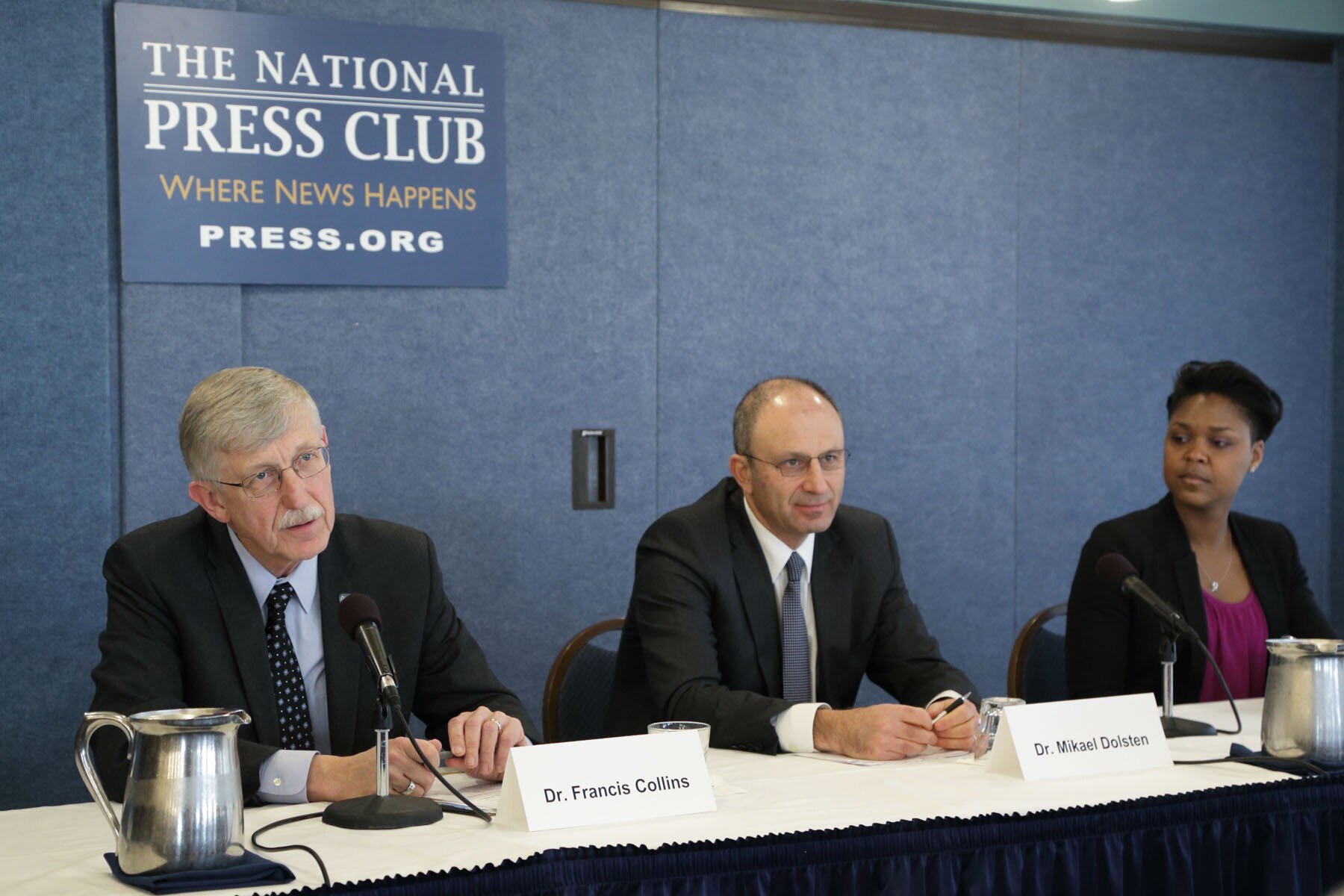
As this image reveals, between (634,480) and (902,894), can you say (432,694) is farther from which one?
(634,480)

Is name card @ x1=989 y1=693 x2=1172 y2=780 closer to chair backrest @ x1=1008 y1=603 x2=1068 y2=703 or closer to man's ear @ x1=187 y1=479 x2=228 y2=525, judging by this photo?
A: chair backrest @ x1=1008 y1=603 x2=1068 y2=703

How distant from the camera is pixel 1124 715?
222cm

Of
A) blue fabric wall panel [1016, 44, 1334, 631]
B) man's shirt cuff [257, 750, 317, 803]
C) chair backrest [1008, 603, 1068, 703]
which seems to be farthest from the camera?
blue fabric wall panel [1016, 44, 1334, 631]

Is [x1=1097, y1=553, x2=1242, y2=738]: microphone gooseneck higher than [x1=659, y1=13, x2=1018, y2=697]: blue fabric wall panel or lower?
lower

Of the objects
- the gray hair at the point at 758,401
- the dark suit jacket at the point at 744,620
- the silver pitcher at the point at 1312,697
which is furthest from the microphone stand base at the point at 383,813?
the silver pitcher at the point at 1312,697

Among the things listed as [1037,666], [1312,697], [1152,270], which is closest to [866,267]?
[1152,270]

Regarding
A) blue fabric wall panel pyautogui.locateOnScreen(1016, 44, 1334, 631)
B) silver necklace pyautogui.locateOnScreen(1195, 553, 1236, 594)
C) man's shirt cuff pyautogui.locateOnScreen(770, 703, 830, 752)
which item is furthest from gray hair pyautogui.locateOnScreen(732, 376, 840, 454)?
blue fabric wall panel pyautogui.locateOnScreen(1016, 44, 1334, 631)

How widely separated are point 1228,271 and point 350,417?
2999 millimetres

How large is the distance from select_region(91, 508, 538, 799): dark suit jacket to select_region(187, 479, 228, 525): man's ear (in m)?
0.07

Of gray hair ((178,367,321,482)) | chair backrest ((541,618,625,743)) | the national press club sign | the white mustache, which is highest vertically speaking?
the national press club sign

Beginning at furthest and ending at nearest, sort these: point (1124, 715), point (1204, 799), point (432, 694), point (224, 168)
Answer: point (224, 168) → point (432, 694) → point (1124, 715) → point (1204, 799)

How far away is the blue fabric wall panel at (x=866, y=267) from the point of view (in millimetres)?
4105

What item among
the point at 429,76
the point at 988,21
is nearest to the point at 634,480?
the point at 429,76

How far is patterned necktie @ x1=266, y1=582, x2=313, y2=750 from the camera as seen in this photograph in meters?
2.37
